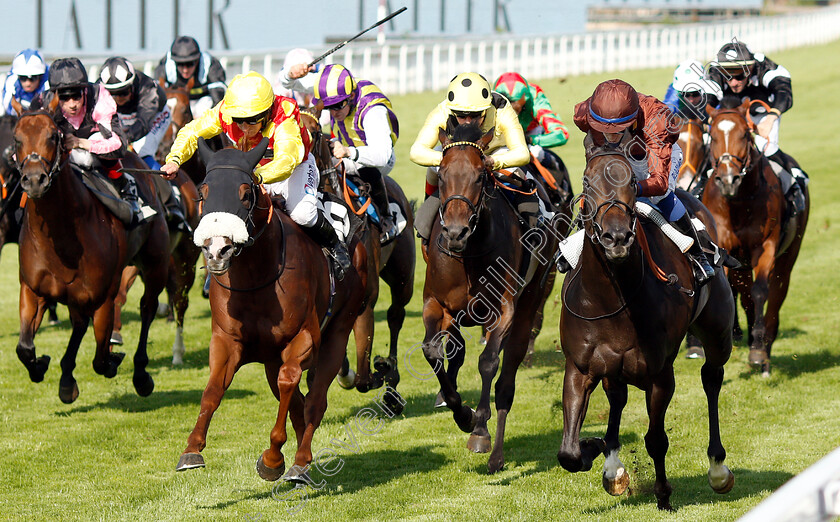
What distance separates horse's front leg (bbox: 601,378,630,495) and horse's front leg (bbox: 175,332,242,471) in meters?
1.93

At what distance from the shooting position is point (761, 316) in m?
9.34

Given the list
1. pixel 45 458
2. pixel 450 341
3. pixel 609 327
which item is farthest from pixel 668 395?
pixel 45 458

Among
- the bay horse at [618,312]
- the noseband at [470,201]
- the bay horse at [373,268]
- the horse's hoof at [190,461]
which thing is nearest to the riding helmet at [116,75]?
the bay horse at [373,268]

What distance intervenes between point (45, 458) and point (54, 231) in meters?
1.53

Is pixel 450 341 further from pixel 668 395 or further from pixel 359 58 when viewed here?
pixel 359 58

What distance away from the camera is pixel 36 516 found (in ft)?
19.8

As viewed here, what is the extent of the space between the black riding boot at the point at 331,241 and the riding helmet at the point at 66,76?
8.56ft

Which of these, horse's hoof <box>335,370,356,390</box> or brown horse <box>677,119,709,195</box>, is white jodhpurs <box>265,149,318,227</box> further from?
brown horse <box>677,119,709,195</box>

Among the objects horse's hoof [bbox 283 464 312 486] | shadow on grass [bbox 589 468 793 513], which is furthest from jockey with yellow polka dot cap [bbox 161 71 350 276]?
shadow on grass [bbox 589 468 793 513]

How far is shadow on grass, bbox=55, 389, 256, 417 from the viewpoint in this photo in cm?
870

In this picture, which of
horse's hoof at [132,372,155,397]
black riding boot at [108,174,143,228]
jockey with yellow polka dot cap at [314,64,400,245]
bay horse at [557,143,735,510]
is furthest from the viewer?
horse's hoof at [132,372,155,397]

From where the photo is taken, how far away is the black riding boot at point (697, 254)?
6.07 m

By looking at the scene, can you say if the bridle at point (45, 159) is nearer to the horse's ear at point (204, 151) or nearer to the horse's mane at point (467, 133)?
the horse's ear at point (204, 151)

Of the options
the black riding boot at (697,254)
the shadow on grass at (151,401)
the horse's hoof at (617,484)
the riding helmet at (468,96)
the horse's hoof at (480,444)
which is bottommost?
the shadow on grass at (151,401)
